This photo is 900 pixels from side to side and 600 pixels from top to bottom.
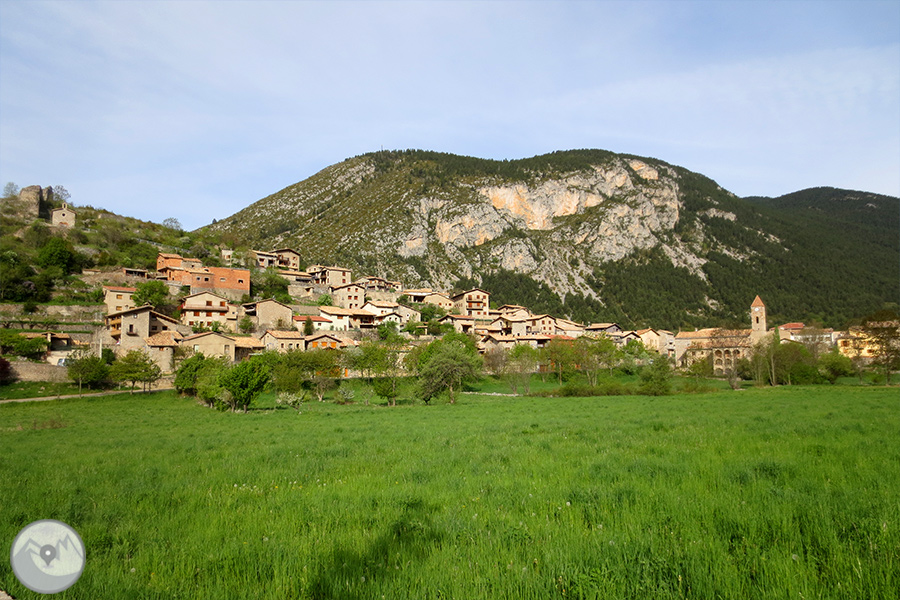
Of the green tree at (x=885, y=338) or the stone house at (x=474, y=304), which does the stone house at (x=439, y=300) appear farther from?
the green tree at (x=885, y=338)

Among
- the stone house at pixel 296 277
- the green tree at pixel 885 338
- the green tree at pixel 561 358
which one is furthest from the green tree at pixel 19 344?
the green tree at pixel 885 338

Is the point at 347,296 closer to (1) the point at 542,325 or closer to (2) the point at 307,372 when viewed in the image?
(1) the point at 542,325

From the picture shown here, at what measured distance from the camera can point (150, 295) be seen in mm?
68312

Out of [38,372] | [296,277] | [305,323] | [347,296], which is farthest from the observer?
[296,277]

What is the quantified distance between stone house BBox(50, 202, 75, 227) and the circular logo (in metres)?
123

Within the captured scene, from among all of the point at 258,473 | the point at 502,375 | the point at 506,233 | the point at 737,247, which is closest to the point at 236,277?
the point at 502,375

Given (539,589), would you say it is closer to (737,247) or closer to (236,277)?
(236,277)

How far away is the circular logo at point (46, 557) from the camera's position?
2697 millimetres

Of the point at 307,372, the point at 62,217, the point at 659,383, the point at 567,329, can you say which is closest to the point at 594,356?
the point at 659,383

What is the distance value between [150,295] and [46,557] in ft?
256

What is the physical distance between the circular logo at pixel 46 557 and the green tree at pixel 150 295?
75470mm

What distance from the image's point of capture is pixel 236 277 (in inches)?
3383

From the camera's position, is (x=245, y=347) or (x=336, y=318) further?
(x=336, y=318)

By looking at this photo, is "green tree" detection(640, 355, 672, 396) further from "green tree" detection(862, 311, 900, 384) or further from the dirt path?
the dirt path
